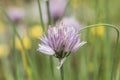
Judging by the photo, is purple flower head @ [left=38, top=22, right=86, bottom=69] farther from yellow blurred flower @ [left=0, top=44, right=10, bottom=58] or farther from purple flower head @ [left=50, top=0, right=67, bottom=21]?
yellow blurred flower @ [left=0, top=44, right=10, bottom=58]

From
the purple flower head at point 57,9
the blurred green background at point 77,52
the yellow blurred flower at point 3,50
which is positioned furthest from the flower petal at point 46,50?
the yellow blurred flower at point 3,50

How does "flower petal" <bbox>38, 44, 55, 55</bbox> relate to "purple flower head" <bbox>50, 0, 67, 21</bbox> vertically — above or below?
above

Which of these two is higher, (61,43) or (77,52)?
(61,43)

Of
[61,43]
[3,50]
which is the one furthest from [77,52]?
[61,43]

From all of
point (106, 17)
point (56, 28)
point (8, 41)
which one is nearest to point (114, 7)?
point (8, 41)

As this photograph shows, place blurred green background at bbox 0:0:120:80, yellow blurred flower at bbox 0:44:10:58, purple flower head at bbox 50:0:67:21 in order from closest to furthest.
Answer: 1. blurred green background at bbox 0:0:120:80
2. purple flower head at bbox 50:0:67:21
3. yellow blurred flower at bbox 0:44:10:58

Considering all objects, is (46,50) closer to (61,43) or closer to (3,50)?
(61,43)

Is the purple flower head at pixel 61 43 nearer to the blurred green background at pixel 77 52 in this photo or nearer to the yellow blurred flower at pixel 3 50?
the blurred green background at pixel 77 52

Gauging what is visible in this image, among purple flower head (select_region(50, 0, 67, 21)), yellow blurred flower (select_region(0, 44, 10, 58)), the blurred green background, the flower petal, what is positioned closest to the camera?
the flower petal

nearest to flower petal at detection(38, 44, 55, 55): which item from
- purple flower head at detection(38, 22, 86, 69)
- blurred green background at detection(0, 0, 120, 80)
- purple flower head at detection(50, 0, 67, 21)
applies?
purple flower head at detection(38, 22, 86, 69)

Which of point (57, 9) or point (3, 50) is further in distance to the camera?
point (3, 50)

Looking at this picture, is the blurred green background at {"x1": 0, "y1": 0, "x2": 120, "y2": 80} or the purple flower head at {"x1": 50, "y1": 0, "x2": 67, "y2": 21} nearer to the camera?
the blurred green background at {"x1": 0, "y1": 0, "x2": 120, "y2": 80}
